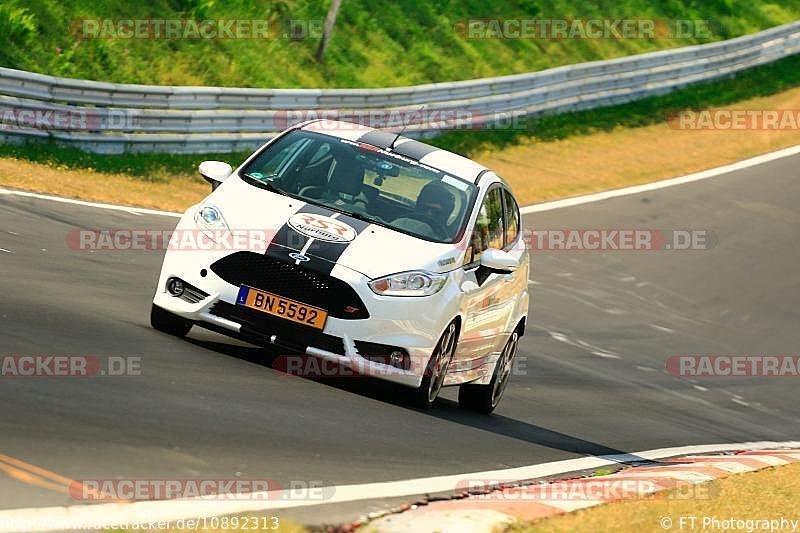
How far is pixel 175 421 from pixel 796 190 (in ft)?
70.0

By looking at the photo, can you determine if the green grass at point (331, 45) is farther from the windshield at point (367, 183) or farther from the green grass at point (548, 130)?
the windshield at point (367, 183)

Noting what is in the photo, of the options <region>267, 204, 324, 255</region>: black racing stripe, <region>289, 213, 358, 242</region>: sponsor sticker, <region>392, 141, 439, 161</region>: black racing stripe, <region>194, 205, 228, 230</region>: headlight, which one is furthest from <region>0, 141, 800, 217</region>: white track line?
<region>267, 204, 324, 255</region>: black racing stripe

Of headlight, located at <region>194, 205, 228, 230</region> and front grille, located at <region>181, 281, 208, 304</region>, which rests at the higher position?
headlight, located at <region>194, 205, 228, 230</region>

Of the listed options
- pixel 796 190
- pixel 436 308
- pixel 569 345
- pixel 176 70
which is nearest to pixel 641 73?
pixel 796 190

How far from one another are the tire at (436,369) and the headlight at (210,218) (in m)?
1.55

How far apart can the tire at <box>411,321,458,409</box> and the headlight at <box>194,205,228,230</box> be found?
155 cm

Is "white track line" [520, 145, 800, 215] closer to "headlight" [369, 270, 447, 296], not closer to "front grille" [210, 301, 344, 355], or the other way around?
"headlight" [369, 270, 447, 296]

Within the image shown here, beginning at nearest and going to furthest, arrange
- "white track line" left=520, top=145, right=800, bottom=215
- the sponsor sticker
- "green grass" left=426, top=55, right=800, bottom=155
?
the sponsor sticker < "white track line" left=520, top=145, right=800, bottom=215 < "green grass" left=426, top=55, right=800, bottom=155

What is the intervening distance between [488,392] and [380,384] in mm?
1740

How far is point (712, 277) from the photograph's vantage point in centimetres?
2056

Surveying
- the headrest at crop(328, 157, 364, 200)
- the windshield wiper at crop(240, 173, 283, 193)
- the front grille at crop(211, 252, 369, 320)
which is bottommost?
the front grille at crop(211, 252, 369, 320)

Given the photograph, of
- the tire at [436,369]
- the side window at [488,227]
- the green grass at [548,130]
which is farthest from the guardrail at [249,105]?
the tire at [436,369]

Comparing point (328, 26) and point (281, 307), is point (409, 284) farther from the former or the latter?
point (328, 26)

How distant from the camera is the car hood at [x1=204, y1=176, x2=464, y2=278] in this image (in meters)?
8.66
